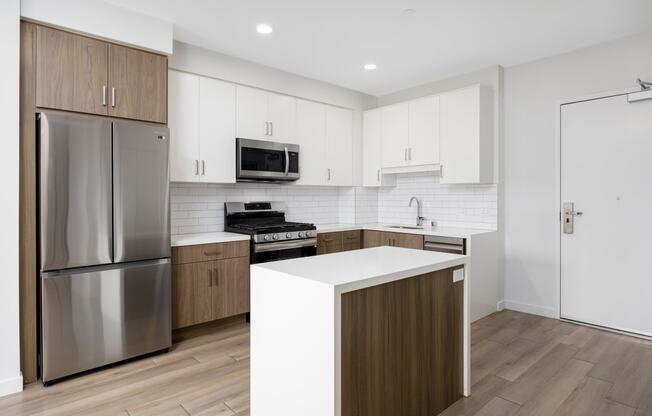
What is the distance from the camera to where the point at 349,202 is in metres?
5.23

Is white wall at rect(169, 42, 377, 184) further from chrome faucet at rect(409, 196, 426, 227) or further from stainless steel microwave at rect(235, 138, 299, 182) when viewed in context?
chrome faucet at rect(409, 196, 426, 227)

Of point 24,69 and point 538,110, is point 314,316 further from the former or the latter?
point 538,110

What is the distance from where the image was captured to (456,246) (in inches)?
151

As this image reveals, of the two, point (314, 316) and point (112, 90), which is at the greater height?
point (112, 90)

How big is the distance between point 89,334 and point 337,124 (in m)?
3.45

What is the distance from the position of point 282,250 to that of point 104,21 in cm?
240

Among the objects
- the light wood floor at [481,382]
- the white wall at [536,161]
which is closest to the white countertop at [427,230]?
the white wall at [536,161]

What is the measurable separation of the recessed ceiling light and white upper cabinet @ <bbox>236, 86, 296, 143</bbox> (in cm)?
76

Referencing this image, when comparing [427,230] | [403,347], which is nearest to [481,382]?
[403,347]

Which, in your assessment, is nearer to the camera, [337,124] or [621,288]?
[621,288]

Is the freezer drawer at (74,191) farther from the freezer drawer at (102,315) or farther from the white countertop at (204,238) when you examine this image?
the white countertop at (204,238)

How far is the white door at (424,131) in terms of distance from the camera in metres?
4.38
